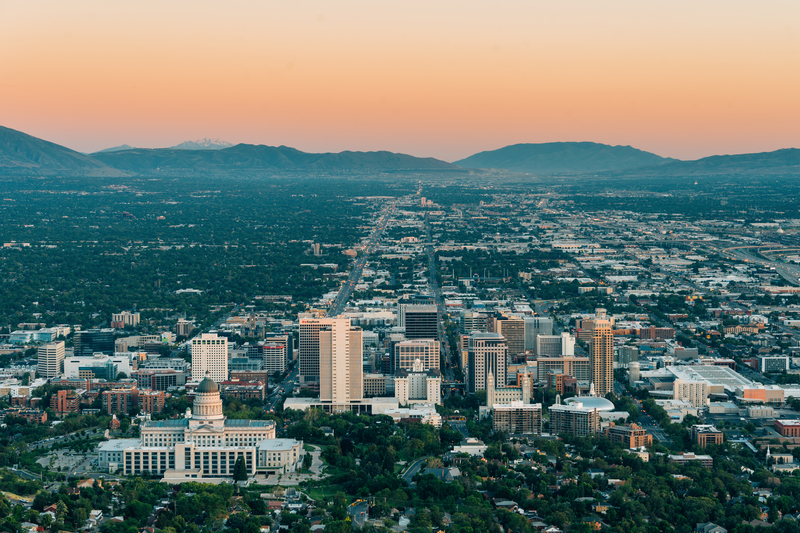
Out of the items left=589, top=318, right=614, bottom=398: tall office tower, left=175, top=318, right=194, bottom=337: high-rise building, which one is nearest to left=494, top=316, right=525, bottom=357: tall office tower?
left=589, top=318, right=614, bottom=398: tall office tower

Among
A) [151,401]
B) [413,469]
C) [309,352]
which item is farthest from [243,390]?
[413,469]

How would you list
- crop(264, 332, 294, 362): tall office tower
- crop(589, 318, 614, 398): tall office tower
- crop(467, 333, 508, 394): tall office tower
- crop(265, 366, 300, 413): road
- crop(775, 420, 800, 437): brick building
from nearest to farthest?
crop(775, 420, 800, 437): brick building
crop(265, 366, 300, 413): road
crop(467, 333, 508, 394): tall office tower
crop(589, 318, 614, 398): tall office tower
crop(264, 332, 294, 362): tall office tower

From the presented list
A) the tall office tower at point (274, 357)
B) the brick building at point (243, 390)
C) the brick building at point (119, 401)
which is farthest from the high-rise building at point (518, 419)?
the tall office tower at point (274, 357)

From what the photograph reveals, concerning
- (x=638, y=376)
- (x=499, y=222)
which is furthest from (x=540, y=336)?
(x=499, y=222)

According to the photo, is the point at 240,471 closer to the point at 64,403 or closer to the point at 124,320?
the point at 64,403

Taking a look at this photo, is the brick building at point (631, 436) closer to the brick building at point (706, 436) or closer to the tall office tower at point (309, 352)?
the brick building at point (706, 436)

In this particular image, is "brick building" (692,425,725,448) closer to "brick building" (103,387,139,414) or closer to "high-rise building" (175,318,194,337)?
"brick building" (103,387,139,414)
